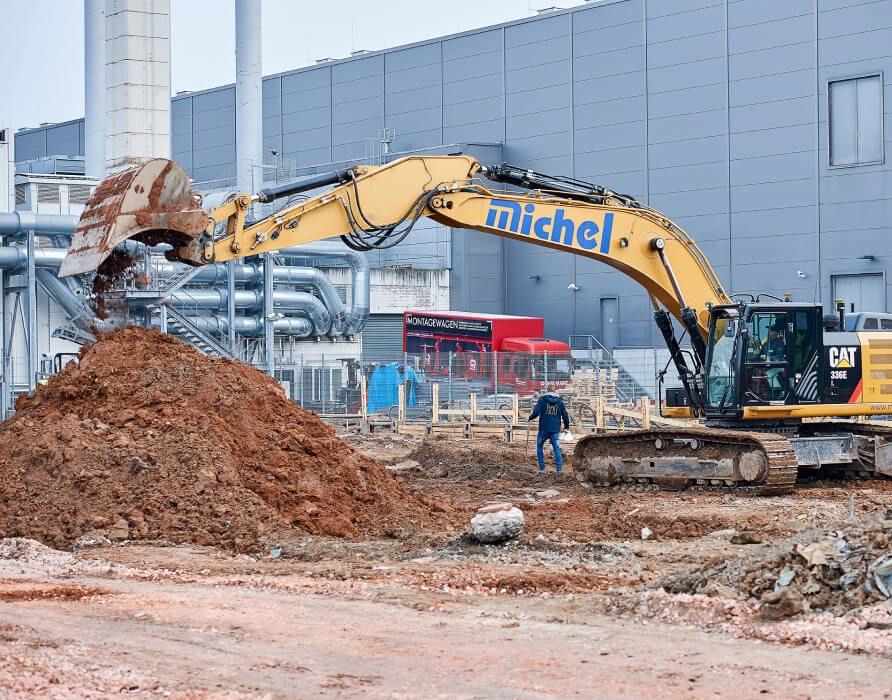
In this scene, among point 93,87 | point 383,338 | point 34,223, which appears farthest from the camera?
point 383,338

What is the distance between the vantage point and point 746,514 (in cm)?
1620

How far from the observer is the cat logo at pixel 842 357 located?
62.2 ft

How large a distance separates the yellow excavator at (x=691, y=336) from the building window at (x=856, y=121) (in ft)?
84.5

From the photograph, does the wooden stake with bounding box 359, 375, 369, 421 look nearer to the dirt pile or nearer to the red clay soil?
the red clay soil

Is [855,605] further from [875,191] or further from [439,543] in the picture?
[875,191]

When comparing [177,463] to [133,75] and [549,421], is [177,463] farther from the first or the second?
[133,75]

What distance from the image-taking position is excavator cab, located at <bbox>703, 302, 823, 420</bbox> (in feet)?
60.7

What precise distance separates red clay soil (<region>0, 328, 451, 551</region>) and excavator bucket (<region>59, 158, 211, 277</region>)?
199 cm

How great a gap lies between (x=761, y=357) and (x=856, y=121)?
2816 cm

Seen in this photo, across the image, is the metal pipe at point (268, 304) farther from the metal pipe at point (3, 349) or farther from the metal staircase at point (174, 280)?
the metal pipe at point (3, 349)

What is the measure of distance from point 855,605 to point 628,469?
10275 millimetres

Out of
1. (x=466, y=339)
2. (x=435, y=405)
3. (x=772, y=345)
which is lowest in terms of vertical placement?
(x=435, y=405)

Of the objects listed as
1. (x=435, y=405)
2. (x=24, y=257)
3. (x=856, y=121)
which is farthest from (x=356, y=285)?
(x=856, y=121)

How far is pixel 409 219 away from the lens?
702 inches
